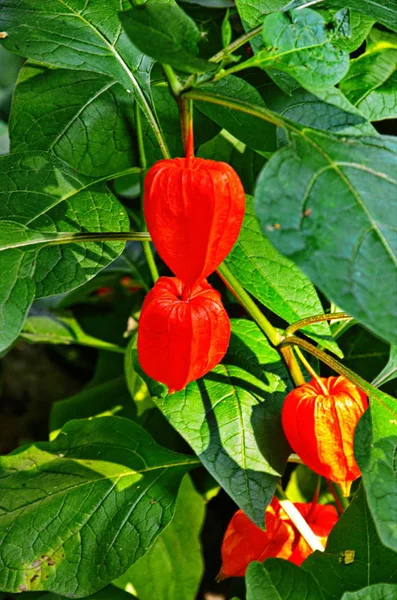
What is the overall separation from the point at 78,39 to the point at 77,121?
0.15 m

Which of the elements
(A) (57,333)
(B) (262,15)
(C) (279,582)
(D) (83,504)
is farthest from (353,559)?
(A) (57,333)

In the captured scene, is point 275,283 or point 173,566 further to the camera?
point 173,566

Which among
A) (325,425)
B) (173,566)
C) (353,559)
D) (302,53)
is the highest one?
(302,53)

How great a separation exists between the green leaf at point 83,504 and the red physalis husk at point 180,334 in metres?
0.25

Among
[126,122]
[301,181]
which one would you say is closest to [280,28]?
[301,181]

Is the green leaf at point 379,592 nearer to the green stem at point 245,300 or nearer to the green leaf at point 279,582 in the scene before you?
the green leaf at point 279,582

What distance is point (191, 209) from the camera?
57cm

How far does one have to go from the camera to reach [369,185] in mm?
529

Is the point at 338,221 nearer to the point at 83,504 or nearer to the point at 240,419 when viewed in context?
the point at 240,419

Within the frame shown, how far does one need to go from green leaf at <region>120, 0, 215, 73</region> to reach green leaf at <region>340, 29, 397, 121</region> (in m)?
0.35

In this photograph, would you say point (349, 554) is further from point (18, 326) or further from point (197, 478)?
point (197, 478)

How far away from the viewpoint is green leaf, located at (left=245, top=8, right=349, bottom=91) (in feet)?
1.90

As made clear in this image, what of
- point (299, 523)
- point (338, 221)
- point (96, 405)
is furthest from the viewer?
point (96, 405)

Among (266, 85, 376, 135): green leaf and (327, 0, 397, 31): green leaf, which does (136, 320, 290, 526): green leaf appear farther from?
(327, 0, 397, 31): green leaf
